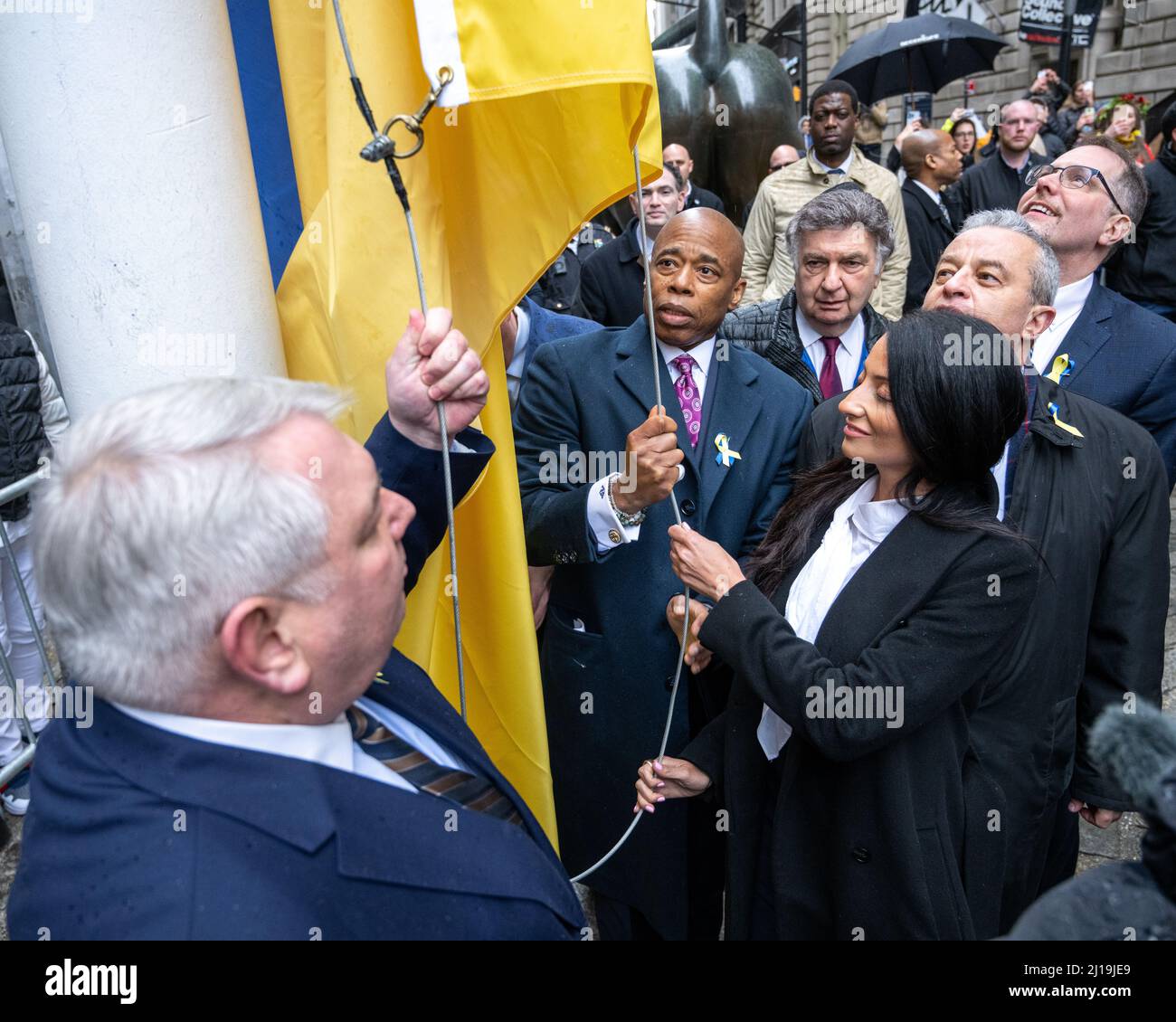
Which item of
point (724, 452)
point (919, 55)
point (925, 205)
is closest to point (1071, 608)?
point (724, 452)

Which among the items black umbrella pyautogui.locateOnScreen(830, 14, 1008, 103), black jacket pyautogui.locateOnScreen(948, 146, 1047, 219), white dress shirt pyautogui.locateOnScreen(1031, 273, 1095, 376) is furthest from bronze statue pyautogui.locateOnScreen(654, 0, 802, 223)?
white dress shirt pyautogui.locateOnScreen(1031, 273, 1095, 376)

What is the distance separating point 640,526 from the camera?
7.82 ft

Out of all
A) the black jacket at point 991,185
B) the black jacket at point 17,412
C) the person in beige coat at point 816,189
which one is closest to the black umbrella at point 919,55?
the black jacket at point 991,185

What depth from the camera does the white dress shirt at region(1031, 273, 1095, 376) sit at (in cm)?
306

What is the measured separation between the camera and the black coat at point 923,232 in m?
6.14

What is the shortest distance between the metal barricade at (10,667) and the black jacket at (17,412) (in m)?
0.07

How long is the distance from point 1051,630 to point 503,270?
4.94ft

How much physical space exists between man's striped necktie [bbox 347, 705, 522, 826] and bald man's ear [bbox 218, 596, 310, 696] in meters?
0.21

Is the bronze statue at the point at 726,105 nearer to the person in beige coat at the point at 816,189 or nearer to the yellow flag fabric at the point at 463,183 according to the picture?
the person in beige coat at the point at 816,189

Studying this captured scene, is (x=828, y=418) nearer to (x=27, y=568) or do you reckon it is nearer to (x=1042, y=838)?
(x=1042, y=838)

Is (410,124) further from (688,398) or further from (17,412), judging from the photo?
(17,412)

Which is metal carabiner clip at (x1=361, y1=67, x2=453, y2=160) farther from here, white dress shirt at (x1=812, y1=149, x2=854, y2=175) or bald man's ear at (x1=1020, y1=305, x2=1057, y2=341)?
white dress shirt at (x1=812, y1=149, x2=854, y2=175)

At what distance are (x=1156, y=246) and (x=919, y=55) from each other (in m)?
5.27
